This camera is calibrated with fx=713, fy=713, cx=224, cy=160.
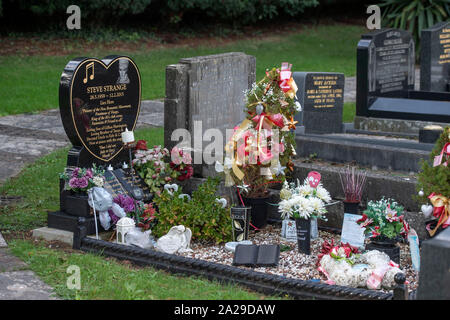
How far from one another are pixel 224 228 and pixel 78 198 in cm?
144

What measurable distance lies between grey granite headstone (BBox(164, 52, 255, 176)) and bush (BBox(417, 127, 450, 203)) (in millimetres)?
2622

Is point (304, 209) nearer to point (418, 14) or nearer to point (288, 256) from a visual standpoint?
point (288, 256)

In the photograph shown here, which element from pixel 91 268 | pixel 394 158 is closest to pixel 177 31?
pixel 394 158

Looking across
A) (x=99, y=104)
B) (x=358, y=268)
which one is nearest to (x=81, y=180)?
(x=99, y=104)

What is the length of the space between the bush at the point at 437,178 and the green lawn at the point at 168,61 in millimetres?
9067

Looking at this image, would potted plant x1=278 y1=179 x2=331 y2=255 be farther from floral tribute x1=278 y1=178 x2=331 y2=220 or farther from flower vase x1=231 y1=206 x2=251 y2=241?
flower vase x1=231 y1=206 x2=251 y2=241

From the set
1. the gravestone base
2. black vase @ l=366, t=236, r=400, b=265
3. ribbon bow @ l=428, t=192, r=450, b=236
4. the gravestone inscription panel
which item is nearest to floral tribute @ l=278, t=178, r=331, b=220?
black vase @ l=366, t=236, r=400, b=265

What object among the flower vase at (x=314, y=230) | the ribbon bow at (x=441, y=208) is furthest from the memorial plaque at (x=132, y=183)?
the ribbon bow at (x=441, y=208)

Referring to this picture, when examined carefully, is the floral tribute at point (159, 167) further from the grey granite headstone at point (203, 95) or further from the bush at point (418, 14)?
the bush at point (418, 14)

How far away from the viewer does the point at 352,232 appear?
21.9 ft

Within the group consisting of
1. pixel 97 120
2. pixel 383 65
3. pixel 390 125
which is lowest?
pixel 390 125

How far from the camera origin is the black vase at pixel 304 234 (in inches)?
257

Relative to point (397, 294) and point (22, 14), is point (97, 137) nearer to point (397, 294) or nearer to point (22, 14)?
point (397, 294)

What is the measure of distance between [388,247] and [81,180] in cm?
292
